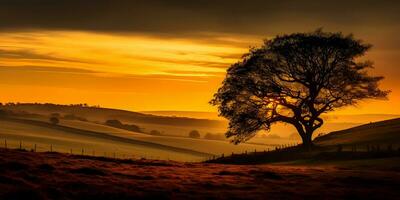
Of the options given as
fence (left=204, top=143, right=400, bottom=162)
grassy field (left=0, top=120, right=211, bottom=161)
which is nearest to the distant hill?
fence (left=204, top=143, right=400, bottom=162)

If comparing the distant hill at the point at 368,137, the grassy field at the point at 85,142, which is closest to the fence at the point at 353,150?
the distant hill at the point at 368,137

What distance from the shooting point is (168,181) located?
44.0 m

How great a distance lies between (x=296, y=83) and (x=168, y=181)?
1842 inches

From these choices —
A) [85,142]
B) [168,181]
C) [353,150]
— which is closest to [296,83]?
[353,150]

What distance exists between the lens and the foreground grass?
3753 cm

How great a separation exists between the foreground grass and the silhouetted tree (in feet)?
101

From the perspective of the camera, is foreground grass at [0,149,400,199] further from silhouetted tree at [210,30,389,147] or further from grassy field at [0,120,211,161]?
grassy field at [0,120,211,161]

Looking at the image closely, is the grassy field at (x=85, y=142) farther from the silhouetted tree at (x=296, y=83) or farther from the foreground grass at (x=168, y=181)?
the foreground grass at (x=168, y=181)

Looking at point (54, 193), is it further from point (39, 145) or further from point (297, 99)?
point (39, 145)

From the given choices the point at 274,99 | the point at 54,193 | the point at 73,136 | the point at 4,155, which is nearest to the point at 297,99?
the point at 274,99

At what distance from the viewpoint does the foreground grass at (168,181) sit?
37.5 metres

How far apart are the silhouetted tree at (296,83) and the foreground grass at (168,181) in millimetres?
30834

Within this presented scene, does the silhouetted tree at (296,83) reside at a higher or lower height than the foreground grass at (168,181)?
higher

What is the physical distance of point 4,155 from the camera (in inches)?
1967
